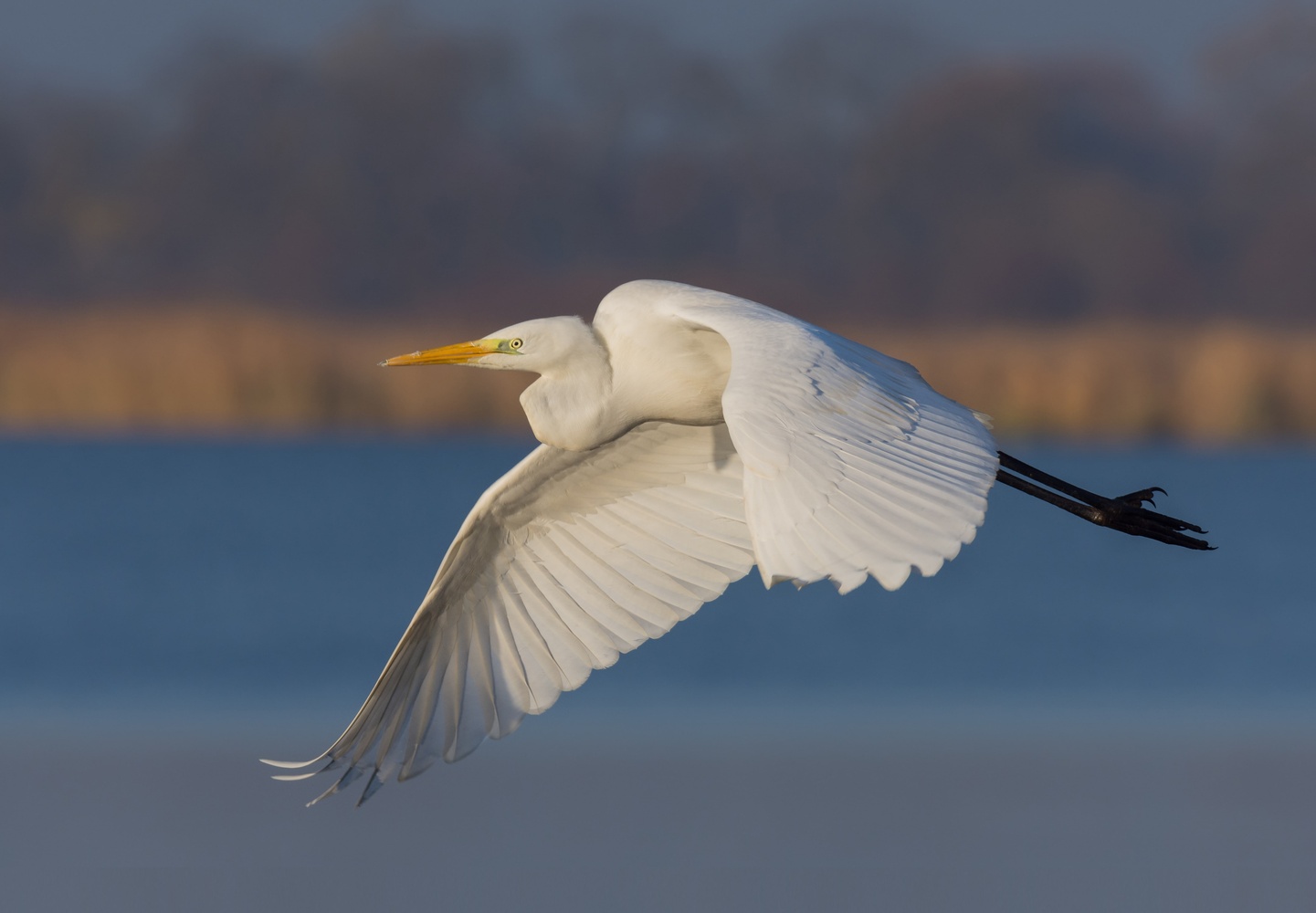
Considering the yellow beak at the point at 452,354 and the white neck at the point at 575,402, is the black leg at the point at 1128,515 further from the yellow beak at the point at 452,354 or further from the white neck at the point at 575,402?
the yellow beak at the point at 452,354

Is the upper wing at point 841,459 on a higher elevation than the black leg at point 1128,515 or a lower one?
higher

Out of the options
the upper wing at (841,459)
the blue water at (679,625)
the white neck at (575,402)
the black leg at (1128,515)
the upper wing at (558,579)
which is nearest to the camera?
the upper wing at (841,459)

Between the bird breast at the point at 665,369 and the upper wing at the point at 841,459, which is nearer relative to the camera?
the upper wing at the point at 841,459

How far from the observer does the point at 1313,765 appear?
1188cm

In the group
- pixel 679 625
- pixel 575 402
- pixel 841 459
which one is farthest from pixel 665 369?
pixel 679 625

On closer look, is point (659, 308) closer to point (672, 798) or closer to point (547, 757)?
point (672, 798)

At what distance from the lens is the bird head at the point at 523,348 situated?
6.43 meters

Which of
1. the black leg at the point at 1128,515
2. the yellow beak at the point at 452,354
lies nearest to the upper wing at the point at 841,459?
the yellow beak at the point at 452,354

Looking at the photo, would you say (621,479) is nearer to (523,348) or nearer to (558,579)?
(558,579)

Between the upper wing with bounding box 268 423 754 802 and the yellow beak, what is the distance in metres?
0.48

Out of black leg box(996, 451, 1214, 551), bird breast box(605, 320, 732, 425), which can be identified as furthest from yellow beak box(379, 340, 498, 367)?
black leg box(996, 451, 1214, 551)

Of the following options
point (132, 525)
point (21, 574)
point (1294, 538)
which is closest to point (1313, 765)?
point (1294, 538)

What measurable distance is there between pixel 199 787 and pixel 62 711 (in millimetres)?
3221

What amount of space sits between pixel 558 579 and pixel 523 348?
3.08 ft
